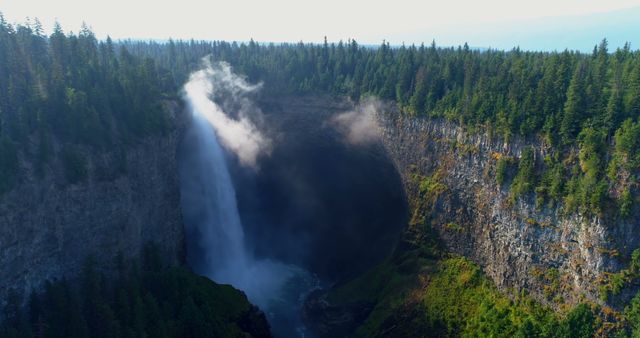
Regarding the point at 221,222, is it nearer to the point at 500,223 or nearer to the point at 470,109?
the point at 470,109

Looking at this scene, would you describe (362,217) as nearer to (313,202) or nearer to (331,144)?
(313,202)

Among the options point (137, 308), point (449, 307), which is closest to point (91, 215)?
point (137, 308)

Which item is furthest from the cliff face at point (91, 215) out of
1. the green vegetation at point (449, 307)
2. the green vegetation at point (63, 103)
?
the green vegetation at point (449, 307)

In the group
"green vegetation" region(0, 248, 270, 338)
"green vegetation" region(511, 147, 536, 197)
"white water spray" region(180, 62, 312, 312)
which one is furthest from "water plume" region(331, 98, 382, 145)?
"green vegetation" region(0, 248, 270, 338)

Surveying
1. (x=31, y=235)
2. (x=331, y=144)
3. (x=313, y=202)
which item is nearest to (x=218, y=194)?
(x=313, y=202)

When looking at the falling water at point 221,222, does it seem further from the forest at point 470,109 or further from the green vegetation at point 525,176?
the green vegetation at point 525,176
